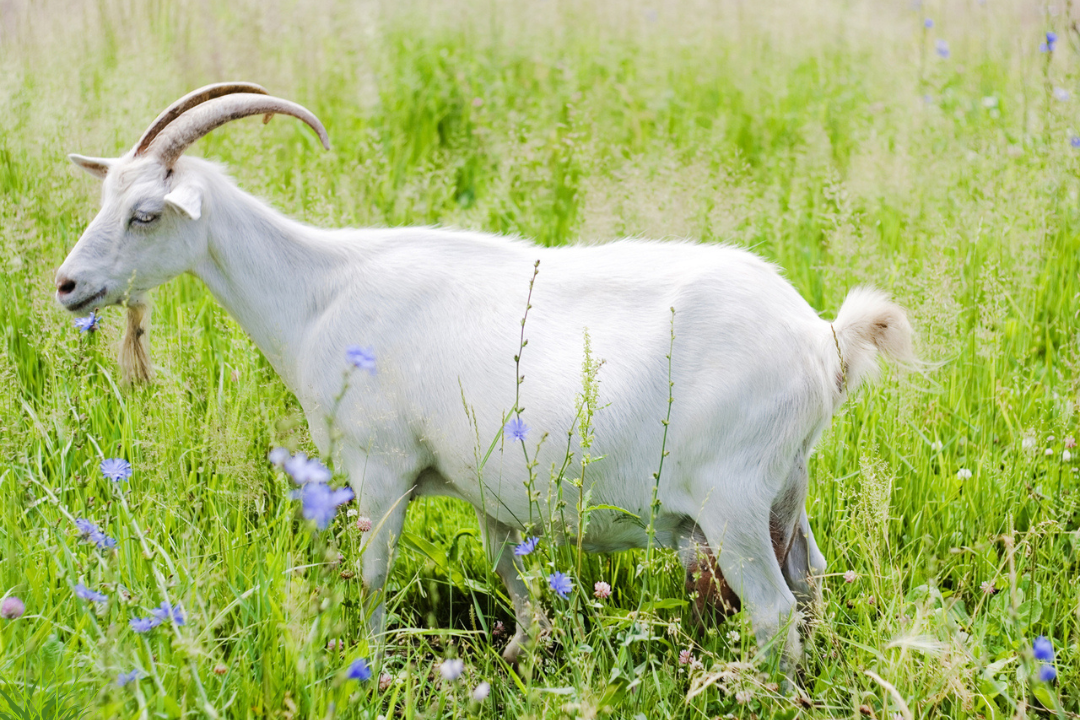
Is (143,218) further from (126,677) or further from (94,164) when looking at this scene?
(126,677)

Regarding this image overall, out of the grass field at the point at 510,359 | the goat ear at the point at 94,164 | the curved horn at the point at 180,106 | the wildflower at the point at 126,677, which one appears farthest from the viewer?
the goat ear at the point at 94,164

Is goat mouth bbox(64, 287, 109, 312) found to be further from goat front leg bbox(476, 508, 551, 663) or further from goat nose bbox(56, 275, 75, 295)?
goat front leg bbox(476, 508, 551, 663)

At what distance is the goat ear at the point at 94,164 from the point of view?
2.74 meters

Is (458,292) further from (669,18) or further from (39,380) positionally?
(669,18)

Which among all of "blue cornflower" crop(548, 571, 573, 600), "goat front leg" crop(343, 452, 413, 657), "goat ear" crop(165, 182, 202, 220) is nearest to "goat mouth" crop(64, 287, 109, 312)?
"goat ear" crop(165, 182, 202, 220)

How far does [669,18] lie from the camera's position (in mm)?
7504

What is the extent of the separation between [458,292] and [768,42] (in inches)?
202

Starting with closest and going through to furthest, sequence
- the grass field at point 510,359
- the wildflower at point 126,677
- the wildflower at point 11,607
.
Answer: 1. the wildflower at point 126,677
2. the wildflower at point 11,607
3. the grass field at point 510,359

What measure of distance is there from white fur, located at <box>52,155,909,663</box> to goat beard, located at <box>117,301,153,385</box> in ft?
0.66

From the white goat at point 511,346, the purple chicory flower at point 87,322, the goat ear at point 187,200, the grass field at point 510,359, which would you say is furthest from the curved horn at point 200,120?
the grass field at point 510,359

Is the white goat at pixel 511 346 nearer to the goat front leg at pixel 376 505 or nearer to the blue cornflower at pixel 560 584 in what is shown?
the goat front leg at pixel 376 505

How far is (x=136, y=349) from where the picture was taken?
295 cm

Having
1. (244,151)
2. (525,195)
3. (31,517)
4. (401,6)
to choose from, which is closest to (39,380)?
(31,517)

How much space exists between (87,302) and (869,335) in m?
2.07
